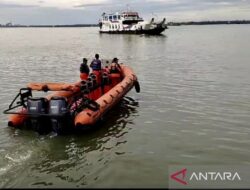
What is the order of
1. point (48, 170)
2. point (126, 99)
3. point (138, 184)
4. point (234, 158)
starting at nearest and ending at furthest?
point (138, 184), point (48, 170), point (234, 158), point (126, 99)

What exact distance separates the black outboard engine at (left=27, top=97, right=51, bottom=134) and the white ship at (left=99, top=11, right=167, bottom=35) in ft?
207

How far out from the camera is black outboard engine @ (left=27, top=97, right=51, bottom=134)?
11055mm

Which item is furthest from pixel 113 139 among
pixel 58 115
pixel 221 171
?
pixel 221 171

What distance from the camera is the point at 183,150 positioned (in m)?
10.5

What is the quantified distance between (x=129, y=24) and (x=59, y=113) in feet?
224

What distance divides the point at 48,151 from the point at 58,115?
118 cm

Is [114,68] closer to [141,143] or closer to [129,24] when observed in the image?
[141,143]

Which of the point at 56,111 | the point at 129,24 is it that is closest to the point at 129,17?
the point at 129,24

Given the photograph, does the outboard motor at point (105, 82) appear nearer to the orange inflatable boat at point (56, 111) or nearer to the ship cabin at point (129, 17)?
the orange inflatable boat at point (56, 111)

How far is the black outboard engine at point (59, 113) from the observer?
430 inches

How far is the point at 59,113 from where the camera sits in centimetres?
1093

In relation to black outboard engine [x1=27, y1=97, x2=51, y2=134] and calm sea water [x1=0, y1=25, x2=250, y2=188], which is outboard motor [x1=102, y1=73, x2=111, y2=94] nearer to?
calm sea water [x1=0, y1=25, x2=250, y2=188]

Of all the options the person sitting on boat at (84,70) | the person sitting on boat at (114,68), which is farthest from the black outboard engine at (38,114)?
the person sitting on boat at (114,68)

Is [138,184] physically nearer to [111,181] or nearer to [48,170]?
[111,181]
